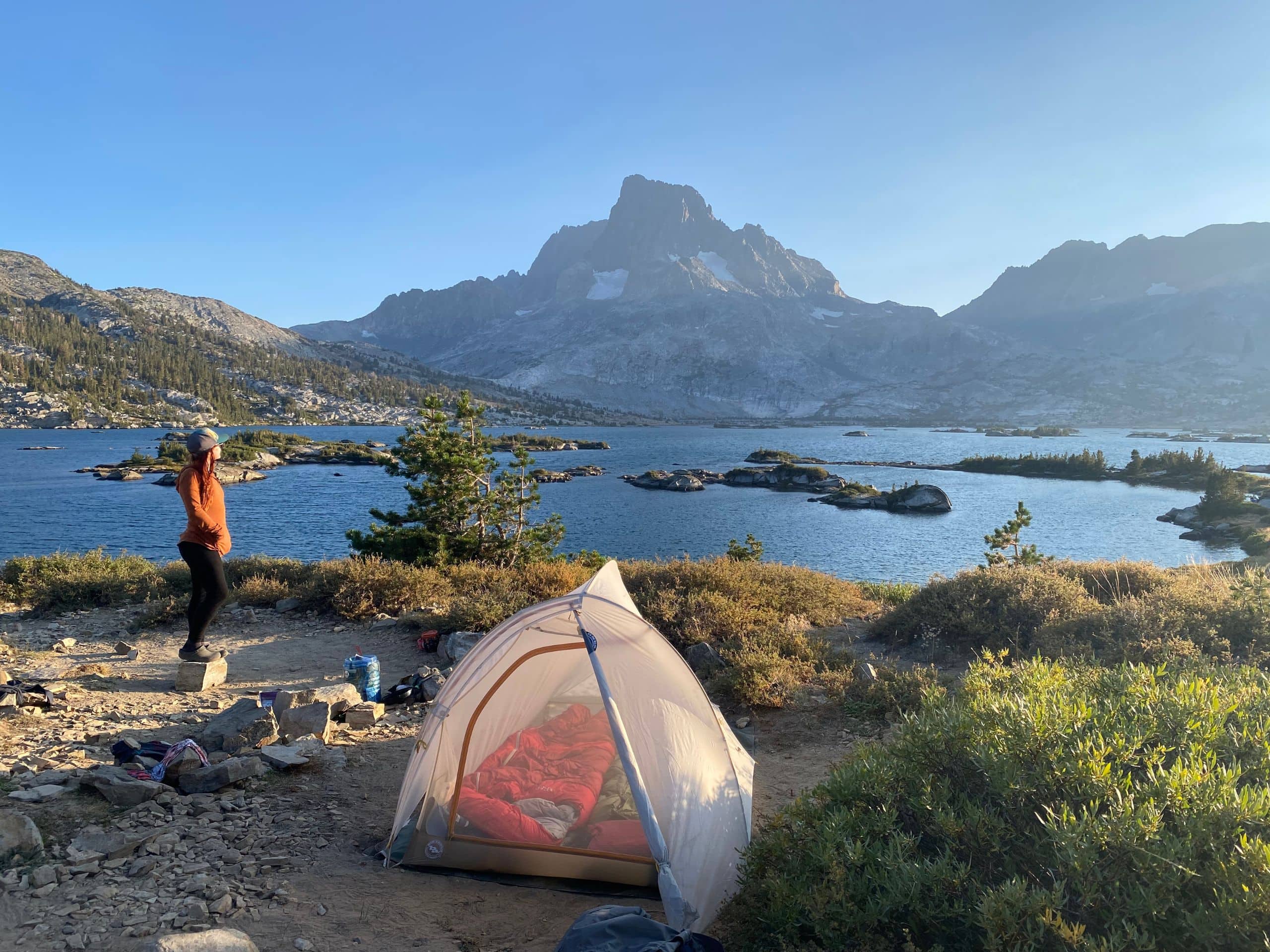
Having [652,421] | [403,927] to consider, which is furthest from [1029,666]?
[652,421]

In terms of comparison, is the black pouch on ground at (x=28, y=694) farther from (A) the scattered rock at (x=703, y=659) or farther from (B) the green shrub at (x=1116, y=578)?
(B) the green shrub at (x=1116, y=578)

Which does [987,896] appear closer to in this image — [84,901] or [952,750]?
[952,750]

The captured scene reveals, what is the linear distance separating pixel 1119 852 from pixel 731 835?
265cm

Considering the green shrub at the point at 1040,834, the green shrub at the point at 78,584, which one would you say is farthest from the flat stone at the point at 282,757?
the green shrub at the point at 78,584

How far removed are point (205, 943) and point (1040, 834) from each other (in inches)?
163

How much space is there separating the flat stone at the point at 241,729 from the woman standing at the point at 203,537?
6.17 feet

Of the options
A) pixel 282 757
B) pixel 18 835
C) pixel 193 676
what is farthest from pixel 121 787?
pixel 193 676

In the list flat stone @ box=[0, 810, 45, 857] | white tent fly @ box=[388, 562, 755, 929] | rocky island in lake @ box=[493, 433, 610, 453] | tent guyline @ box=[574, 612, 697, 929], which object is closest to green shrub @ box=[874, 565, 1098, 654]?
white tent fly @ box=[388, 562, 755, 929]

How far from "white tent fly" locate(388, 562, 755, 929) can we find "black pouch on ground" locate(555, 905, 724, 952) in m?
0.96

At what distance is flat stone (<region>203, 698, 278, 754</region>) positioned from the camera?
6.46m

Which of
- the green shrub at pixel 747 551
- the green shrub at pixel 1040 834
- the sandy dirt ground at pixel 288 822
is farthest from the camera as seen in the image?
the green shrub at pixel 747 551

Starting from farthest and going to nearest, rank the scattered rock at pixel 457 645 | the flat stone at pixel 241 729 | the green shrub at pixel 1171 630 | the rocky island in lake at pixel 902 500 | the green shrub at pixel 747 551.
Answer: the rocky island in lake at pixel 902 500
the green shrub at pixel 747 551
the scattered rock at pixel 457 645
the green shrub at pixel 1171 630
the flat stone at pixel 241 729

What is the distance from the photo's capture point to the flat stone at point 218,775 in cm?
564

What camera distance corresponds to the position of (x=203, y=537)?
8156 millimetres
